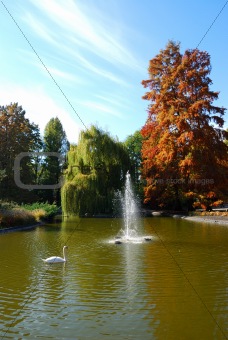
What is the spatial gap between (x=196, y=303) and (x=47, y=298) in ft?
9.07

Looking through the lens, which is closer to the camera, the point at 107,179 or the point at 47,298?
the point at 47,298

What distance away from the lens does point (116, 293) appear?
7.52 m

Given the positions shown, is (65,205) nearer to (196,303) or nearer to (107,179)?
(107,179)

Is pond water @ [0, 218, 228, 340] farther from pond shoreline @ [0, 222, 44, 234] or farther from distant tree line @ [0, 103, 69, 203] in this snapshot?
distant tree line @ [0, 103, 69, 203]

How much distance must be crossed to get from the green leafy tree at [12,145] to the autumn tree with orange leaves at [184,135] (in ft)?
39.6

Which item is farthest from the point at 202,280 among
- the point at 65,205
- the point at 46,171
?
the point at 46,171

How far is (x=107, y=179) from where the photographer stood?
3189 cm

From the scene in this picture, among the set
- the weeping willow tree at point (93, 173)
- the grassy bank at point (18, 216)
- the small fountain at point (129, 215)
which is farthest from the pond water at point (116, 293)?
the weeping willow tree at point (93, 173)

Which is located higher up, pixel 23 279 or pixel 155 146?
pixel 155 146

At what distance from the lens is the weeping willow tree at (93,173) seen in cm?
2970

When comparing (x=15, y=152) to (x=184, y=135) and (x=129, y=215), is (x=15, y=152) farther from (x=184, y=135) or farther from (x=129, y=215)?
(x=184, y=135)

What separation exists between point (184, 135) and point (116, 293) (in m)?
23.1

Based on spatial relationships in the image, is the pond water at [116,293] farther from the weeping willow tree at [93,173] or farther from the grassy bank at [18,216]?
the weeping willow tree at [93,173]

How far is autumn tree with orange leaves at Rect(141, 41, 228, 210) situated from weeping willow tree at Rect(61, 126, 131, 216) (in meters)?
2.88
